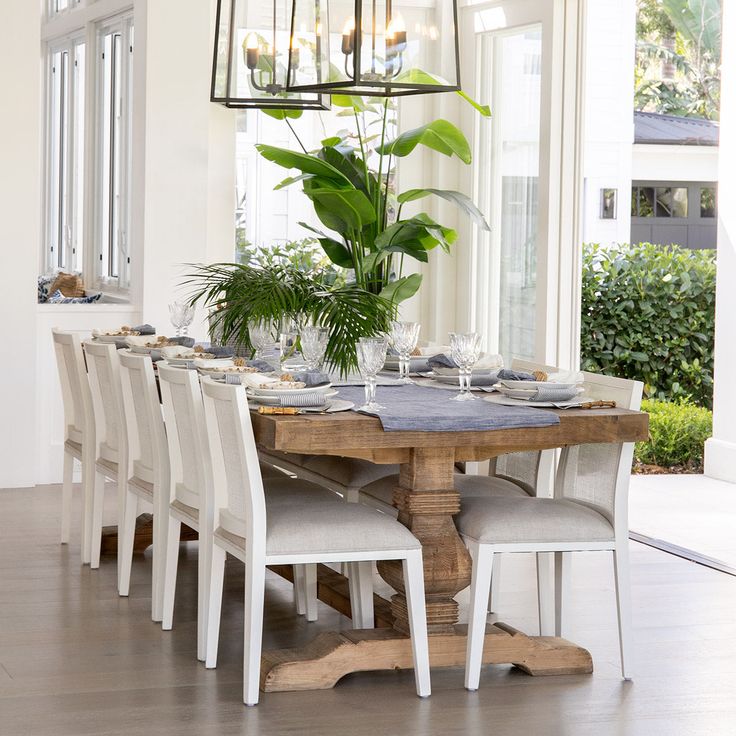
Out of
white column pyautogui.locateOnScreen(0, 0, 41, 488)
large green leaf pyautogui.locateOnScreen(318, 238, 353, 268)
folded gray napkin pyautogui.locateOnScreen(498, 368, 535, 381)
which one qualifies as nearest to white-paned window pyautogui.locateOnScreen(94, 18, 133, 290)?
white column pyautogui.locateOnScreen(0, 0, 41, 488)

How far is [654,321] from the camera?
9.37 meters

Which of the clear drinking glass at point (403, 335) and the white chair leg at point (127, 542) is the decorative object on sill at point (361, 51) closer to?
the clear drinking glass at point (403, 335)

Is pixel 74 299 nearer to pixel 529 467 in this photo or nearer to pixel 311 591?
pixel 311 591

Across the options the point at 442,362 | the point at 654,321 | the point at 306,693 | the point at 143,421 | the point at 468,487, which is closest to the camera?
the point at 306,693

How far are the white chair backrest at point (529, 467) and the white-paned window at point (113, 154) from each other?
3630mm

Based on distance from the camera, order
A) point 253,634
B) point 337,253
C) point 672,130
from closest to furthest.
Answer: point 253,634
point 337,253
point 672,130

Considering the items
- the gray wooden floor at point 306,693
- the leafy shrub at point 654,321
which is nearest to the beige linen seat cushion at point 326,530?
the gray wooden floor at point 306,693

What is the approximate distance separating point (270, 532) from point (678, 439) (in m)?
5.53

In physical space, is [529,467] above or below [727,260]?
below

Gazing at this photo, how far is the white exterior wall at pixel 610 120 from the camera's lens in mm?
11156

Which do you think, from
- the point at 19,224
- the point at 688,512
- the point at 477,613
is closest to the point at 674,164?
the point at 688,512

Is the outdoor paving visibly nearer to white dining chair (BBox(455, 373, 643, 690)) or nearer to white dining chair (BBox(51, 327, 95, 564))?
white dining chair (BBox(455, 373, 643, 690))

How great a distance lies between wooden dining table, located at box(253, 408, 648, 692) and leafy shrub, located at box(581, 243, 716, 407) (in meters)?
5.46

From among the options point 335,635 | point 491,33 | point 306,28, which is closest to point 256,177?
point 491,33
